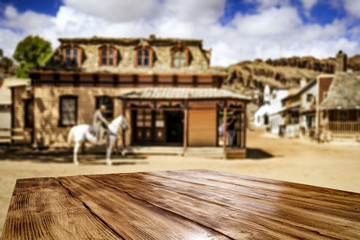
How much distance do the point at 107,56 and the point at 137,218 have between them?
17.1m

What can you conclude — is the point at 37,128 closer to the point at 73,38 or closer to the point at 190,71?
the point at 73,38

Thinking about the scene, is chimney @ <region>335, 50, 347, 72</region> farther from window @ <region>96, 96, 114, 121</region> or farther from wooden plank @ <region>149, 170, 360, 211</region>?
wooden plank @ <region>149, 170, 360, 211</region>

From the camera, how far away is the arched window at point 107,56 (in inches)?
667

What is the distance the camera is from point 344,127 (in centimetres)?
2422

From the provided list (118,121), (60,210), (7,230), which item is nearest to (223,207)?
(60,210)

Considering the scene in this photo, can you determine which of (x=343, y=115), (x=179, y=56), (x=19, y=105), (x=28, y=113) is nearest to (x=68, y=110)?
(x=28, y=113)

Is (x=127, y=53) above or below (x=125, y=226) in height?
above

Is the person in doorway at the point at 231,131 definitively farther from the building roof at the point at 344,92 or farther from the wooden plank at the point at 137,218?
the building roof at the point at 344,92

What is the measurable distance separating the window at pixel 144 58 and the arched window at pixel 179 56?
1.48 meters

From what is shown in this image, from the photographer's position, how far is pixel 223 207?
4.54 ft

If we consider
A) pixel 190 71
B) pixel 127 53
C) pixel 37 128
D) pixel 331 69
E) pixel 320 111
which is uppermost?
pixel 331 69

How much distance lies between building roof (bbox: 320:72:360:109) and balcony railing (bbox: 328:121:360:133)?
148 centimetres

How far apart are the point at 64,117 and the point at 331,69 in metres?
157

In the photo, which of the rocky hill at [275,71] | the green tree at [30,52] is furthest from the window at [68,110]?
the rocky hill at [275,71]
